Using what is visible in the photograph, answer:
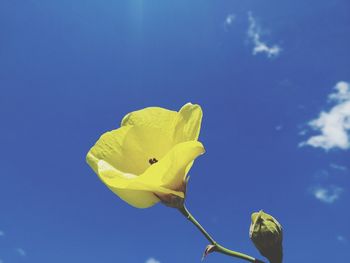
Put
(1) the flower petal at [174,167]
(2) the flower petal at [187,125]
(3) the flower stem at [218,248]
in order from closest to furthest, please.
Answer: (3) the flower stem at [218,248] → (1) the flower petal at [174,167] → (2) the flower petal at [187,125]

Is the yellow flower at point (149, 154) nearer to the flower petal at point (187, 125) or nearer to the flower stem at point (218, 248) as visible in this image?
the flower petal at point (187, 125)

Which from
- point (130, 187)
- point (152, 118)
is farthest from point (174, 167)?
point (152, 118)

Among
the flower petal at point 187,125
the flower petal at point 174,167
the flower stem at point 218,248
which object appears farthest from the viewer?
the flower petal at point 187,125

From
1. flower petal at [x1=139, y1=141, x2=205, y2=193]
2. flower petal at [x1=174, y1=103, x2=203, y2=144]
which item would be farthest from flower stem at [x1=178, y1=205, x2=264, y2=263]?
flower petal at [x1=174, y1=103, x2=203, y2=144]

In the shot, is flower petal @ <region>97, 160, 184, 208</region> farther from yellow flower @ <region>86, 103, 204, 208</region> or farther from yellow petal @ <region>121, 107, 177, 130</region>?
yellow petal @ <region>121, 107, 177, 130</region>

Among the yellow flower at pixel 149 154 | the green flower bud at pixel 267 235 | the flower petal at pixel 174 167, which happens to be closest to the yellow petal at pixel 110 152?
the yellow flower at pixel 149 154

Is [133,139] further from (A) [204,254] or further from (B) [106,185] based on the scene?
(A) [204,254]

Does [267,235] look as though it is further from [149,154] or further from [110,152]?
[110,152]
